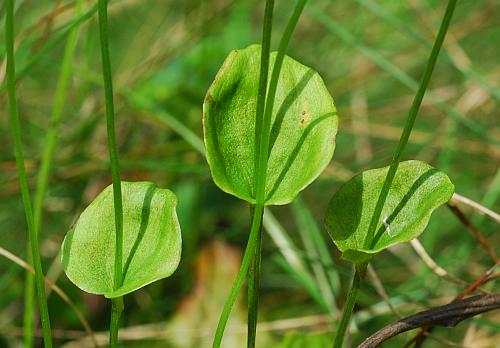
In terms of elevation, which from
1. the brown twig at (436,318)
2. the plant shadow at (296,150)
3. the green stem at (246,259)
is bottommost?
the brown twig at (436,318)

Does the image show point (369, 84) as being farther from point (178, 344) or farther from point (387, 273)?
point (178, 344)

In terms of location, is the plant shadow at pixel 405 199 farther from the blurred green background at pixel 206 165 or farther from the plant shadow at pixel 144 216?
the blurred green background at pixel 206 165

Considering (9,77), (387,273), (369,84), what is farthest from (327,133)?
(369,84)

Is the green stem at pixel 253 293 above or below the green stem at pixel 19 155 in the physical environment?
below

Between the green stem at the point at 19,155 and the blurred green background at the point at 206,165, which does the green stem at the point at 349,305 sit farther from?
the blurred green background at the point at 206,165

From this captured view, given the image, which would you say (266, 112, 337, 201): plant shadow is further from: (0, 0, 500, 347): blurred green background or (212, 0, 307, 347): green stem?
(0, 0, 500, 347): blurred green background

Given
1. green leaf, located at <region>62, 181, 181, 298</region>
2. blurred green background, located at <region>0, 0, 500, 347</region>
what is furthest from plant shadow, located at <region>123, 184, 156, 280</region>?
blurred green background, located at <region>0, 0, 500, 347</region>

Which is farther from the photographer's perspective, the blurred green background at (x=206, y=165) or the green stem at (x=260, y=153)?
the blurred green background at (x=206, y=165)

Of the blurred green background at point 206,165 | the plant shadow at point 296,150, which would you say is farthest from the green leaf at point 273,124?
the blurred green background at point 206,165
